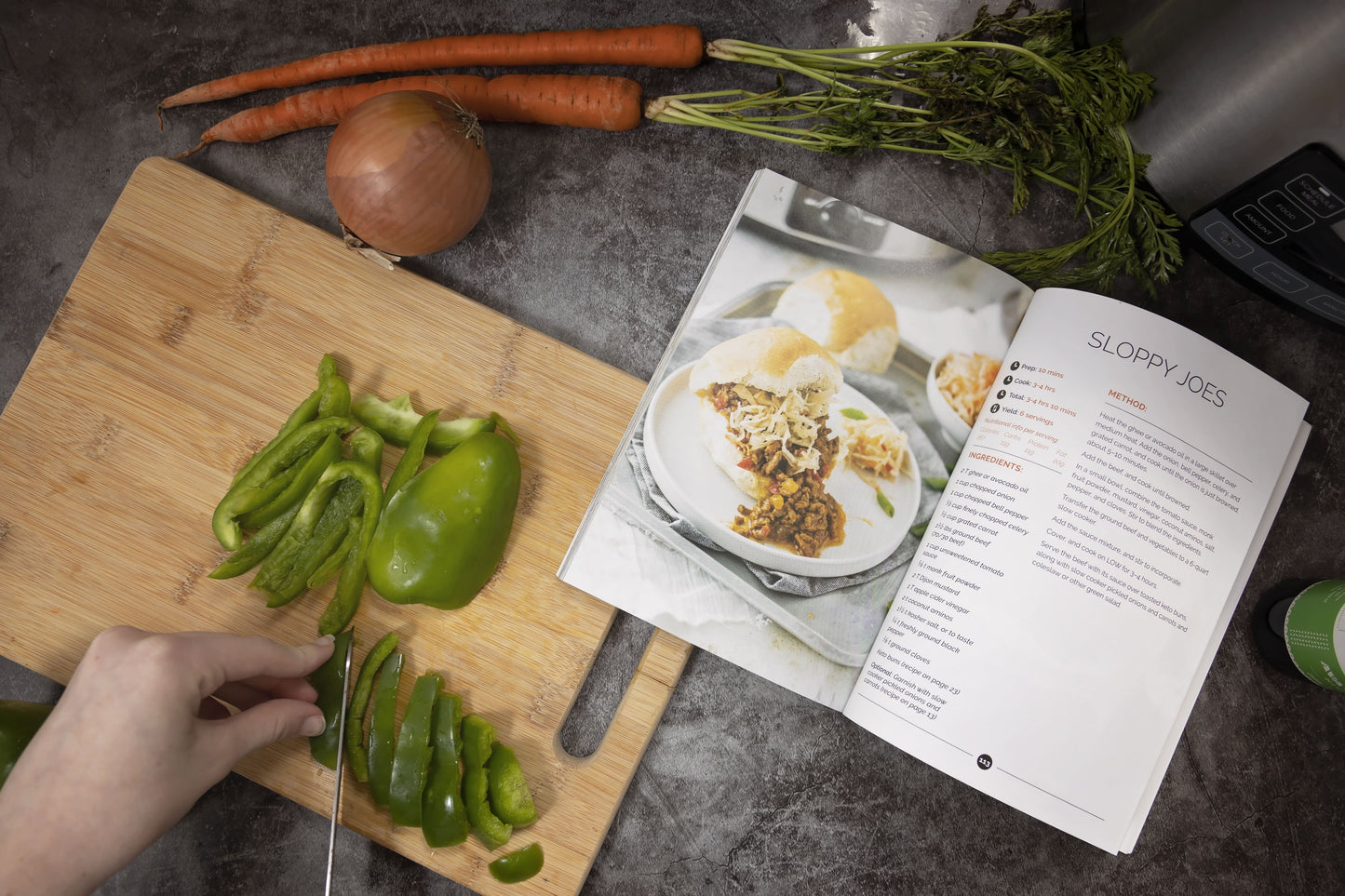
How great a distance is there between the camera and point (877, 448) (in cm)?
103

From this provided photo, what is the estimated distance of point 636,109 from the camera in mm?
1112

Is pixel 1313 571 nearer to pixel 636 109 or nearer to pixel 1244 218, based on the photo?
pixel 1244 218

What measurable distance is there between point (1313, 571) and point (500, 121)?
1.40 metres

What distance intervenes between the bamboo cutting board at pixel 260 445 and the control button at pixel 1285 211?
2.61 feet

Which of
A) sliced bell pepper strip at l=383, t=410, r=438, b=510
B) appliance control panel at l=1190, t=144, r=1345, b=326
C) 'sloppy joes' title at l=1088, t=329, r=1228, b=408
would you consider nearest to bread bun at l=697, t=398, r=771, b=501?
sliced bell pepper strip at l=383, t=410, r=438, b=510

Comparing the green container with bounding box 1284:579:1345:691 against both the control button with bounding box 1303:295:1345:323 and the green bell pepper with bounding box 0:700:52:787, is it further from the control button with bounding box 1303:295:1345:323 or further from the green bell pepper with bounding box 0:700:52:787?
the green bell pepper with bounding box 0:700:52:787

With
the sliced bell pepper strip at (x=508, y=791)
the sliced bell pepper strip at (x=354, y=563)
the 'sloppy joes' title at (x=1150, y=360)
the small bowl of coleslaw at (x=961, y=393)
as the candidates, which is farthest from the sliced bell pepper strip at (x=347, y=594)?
the 'sloppy joes' title at (x=1150, y=360)

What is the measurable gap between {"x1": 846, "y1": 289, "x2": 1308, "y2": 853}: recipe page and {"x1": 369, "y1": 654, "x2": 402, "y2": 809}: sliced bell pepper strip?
1.99 ft

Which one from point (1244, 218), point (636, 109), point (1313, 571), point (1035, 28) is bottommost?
point (1313, 571)

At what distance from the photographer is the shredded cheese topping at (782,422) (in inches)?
39.9

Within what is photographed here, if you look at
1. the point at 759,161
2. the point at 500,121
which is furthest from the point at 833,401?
the point at 500,121

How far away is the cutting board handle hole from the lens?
1081mm

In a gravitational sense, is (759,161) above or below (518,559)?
above

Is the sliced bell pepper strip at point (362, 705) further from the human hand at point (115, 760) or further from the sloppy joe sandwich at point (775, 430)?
the sloppy joe sandwich at point (775, 430)
